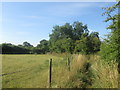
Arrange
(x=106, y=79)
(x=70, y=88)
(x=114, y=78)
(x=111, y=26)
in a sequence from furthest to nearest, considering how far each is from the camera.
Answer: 1. (x=111, y=26)
2. (x=70, y=88)
3. (x=106, y=79)
4. (x=114, y=78)

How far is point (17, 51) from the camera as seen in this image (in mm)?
43906

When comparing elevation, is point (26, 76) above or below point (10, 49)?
below

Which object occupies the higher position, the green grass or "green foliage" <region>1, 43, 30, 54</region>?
"green foliage" <region>1, 43, 30, 54</region>

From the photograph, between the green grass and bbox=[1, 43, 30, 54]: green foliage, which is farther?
bbox=[1, 43, 30, 54]: green foliage

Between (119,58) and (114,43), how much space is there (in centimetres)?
68

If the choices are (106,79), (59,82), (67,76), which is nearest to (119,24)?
(106,79)

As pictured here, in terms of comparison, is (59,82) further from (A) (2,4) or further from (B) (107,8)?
(A) (2,4)

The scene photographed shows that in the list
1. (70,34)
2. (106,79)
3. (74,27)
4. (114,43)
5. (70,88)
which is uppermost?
(74,27)

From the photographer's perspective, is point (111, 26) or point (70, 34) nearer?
point (111, 26)

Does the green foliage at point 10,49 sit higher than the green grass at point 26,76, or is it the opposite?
the green foliage at point 10,49

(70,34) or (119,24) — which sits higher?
(70,34)

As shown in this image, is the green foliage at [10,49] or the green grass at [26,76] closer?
the green grass at [26,76]

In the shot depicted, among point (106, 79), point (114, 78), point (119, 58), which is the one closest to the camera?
point (114, 78)

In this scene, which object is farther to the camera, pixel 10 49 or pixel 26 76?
pixel 10 49
